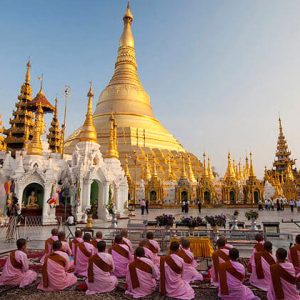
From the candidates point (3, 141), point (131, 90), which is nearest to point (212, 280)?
point (3, 141)

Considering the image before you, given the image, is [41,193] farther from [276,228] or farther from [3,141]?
[276,228]

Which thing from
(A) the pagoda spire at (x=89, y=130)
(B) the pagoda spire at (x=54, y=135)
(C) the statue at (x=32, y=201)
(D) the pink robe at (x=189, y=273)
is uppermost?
(B) the pagoda spire at (x=54, y=135)

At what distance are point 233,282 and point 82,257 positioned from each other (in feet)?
11.4

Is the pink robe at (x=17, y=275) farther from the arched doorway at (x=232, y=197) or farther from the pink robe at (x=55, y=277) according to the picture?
the arched doorway at (x=232, y=197)

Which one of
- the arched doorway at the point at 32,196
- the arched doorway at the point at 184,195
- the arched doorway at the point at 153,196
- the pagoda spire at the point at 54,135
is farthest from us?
the pagoda spire at the point at 54,135

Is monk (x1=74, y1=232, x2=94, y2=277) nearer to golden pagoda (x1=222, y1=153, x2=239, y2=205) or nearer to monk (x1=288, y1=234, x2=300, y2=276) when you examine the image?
monk (x1=288, y1=234, x2=300, y2=276)

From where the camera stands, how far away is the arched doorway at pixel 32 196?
62.2 feet

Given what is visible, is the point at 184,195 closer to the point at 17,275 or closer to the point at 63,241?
the point at 63,241

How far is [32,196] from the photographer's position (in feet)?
63.0

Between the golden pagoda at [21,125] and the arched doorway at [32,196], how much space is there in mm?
10340

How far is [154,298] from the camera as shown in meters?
5.52

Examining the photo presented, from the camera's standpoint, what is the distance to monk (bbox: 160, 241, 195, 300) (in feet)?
17.9

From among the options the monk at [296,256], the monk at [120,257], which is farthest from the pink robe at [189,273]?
the monk at [296,256]

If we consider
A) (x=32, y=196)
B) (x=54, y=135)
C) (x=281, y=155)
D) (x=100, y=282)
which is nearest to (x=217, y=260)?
(x=100, y=282)
